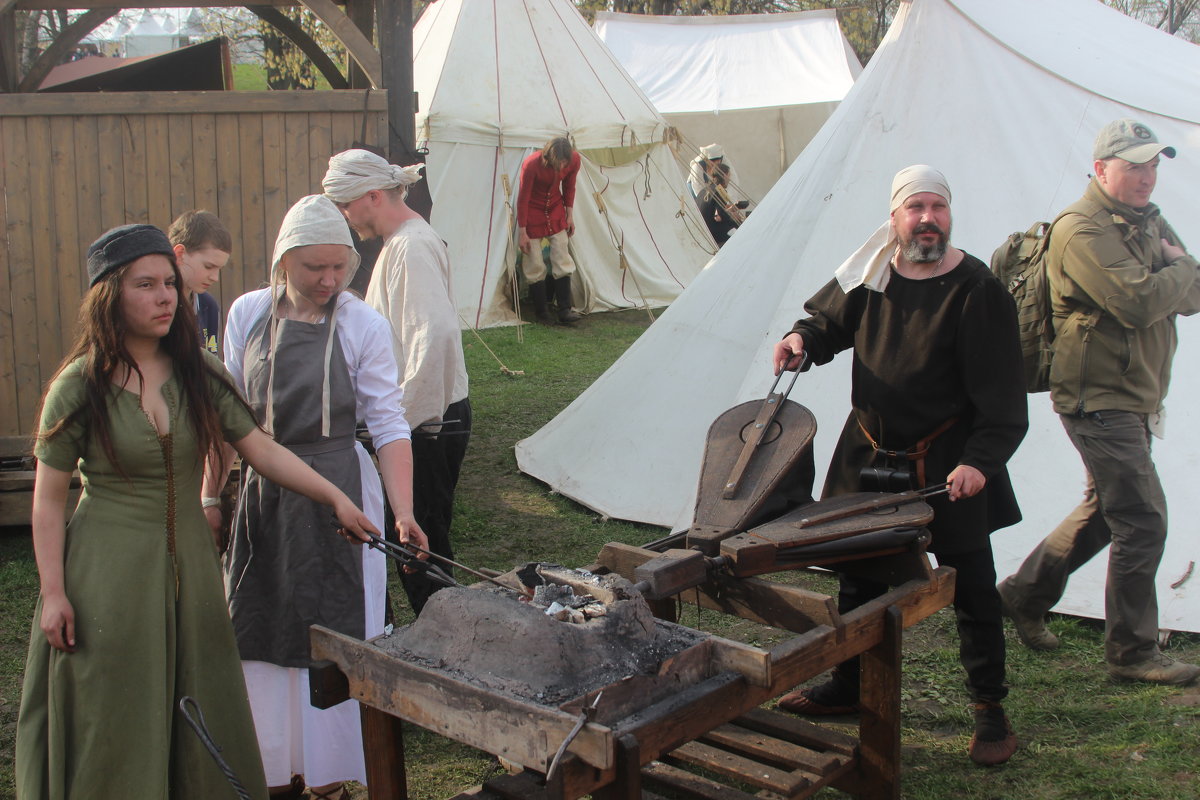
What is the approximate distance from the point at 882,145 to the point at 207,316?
298cm

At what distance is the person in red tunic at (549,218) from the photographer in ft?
31.2

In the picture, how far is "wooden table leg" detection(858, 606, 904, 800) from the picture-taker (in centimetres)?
270

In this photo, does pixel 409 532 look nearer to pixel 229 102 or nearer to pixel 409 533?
pixel 409 533

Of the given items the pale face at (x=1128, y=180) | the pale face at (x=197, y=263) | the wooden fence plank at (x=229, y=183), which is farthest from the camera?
the wooden fence plank at (x=229, y=183)

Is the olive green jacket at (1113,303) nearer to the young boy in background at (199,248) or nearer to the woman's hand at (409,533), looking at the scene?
the woman's hand at (409,533)

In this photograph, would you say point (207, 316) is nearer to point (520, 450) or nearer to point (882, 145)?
point (520, 450)

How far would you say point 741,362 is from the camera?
5.09 m

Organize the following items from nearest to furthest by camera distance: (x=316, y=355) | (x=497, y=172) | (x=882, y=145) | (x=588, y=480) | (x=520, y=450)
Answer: (x=316, y=355) → (x=882, y=145) → (x=588, y=480) → (x=520, y=450) → (x=497, y=172)

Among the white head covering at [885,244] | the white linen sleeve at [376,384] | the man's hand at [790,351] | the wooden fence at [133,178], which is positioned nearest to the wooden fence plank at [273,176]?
the wooden fence at [133,178]

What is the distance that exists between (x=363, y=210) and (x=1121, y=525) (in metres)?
2.52

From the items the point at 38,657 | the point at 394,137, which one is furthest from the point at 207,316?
the point at 38,657

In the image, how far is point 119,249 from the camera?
7.26 feet

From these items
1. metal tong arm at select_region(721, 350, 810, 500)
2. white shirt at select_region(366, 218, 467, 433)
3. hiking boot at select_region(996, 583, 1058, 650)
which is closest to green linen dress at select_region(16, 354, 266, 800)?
white shirt at select_region(366, 218, 467, 433)

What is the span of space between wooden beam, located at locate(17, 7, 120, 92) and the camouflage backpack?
15.7ft
